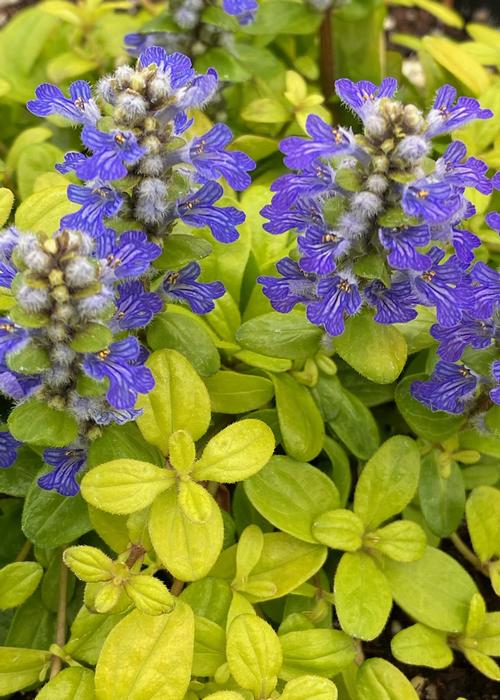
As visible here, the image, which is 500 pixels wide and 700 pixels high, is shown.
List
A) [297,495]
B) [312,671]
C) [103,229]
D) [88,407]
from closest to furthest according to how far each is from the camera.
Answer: [103,229]
[88,407]
[312,671]
[297,495]

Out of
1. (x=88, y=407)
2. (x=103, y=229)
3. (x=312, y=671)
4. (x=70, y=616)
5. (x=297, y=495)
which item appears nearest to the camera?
(x=103, y=229)

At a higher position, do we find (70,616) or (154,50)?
(154,50)

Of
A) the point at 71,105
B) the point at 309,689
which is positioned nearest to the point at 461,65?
the point at 71,105

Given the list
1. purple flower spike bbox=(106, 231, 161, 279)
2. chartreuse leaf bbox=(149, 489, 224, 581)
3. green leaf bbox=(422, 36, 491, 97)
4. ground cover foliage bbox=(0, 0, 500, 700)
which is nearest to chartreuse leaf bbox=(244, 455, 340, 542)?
ground cover foliage bbox=(0, 0, 500, 700)

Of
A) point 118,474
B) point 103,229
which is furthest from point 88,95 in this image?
point 118,474

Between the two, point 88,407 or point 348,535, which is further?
point 348,535

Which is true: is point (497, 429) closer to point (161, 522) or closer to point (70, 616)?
point (161, 522)

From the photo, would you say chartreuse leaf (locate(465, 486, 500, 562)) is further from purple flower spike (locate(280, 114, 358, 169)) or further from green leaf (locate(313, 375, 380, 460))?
purple flower spike (locate(280, 114, 358, 169))
